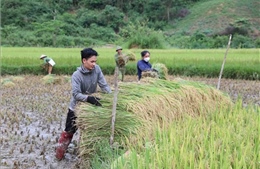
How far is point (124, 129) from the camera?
154 inches

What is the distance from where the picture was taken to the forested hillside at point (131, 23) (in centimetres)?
2836

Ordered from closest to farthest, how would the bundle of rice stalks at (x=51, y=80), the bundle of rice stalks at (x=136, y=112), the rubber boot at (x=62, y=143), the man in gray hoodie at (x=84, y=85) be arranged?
the bundle of rice stalks at (x=136, y=112) → the man in gray hoodie at (x=84, y=85) → the rubber boot at (x=62, y=143) → the bundle of rice stalks at (x=51, y=80)

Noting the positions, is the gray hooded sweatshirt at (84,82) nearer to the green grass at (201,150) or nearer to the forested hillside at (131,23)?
the green grass at (201,150)

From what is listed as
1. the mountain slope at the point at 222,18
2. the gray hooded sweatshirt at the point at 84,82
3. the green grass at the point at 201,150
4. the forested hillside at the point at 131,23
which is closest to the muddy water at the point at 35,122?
the gray hooded sweatshirt at the point at 84,82

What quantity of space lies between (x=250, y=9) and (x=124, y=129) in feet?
119

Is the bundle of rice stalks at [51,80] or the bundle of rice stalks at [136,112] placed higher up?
the bundle of rice stalks at [136,112]

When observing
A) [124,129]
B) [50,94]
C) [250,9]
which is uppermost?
[250,9]

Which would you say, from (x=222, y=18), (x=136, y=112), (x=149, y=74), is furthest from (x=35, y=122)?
(x=222, y=18)

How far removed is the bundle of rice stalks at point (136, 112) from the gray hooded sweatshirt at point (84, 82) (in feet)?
0.69

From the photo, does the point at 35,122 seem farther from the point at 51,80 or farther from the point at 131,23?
the point at 131,23

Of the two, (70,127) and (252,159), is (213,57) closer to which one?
(70,127)

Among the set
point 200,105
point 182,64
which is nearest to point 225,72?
point 182,64

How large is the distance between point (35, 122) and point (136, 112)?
306 cm

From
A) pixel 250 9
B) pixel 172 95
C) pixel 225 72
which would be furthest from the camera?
pixel 250 9
